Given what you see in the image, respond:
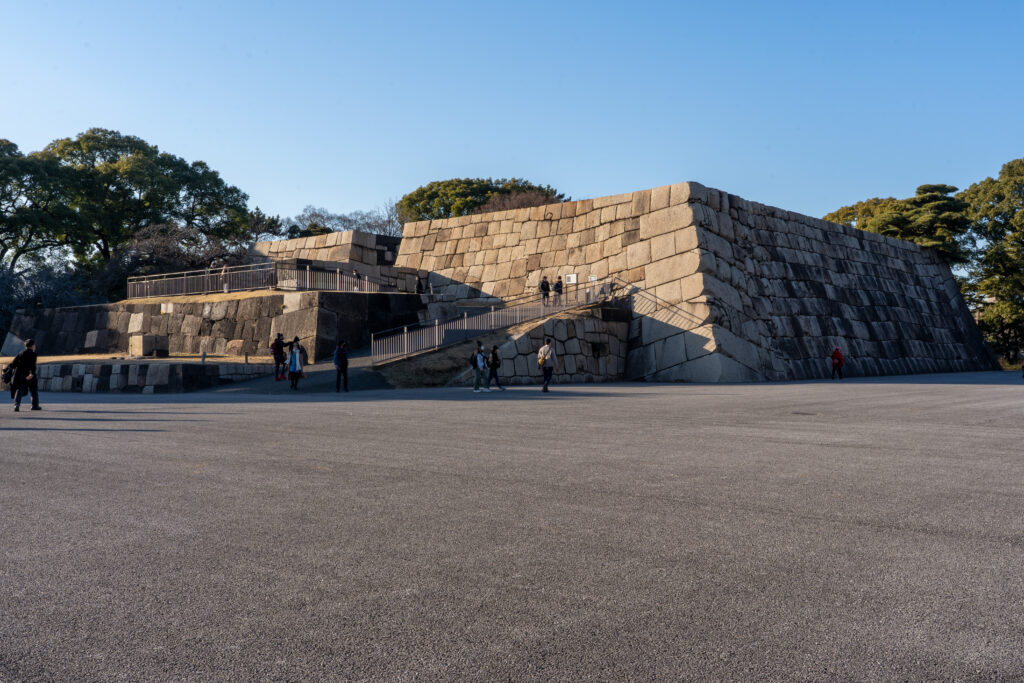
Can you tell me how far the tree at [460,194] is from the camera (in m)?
64.3

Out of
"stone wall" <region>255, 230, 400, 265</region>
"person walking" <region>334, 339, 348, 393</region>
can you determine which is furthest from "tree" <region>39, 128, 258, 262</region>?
"person walking" <region>334, 339, 348, 393</region>

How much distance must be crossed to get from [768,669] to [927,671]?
597 millimetres

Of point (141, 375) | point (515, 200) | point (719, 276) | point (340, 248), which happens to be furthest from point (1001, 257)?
point (141, 375)

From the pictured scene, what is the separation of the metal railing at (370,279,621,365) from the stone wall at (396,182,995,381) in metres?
1.65

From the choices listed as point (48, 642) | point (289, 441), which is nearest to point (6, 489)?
point (289, 441)

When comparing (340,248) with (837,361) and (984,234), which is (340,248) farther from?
(984,234)

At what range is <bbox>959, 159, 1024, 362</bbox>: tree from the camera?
4750 cm

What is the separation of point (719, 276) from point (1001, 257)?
27.7 metres

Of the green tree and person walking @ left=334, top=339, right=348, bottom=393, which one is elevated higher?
the green tree

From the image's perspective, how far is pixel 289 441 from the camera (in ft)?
32.9

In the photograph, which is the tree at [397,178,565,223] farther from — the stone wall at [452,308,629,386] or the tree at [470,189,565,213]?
the stone wall at [452,308,629,386]

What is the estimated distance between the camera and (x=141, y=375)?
2561 cm

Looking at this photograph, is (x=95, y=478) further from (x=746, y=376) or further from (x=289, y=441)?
(x=746, y=376)

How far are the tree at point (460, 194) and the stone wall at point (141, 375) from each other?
38.5 meters
